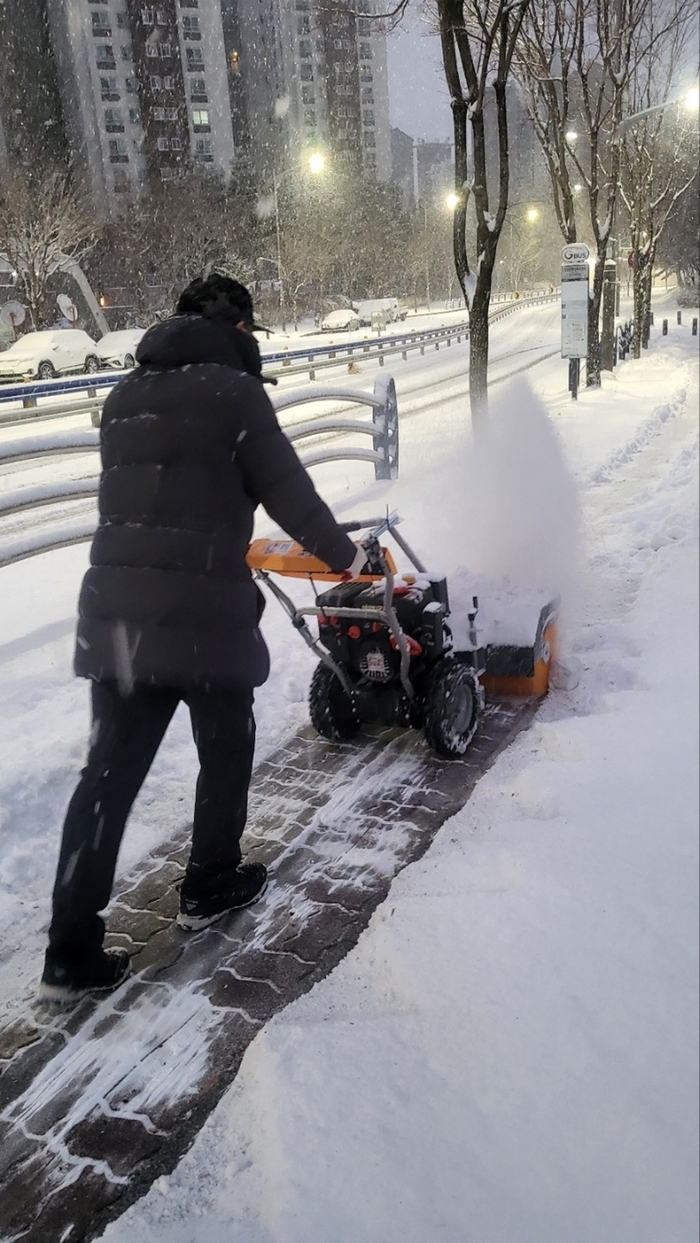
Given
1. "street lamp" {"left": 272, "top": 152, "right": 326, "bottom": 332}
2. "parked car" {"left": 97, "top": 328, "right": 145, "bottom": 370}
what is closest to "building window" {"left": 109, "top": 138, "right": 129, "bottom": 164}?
"street lamp" {"left": 272, "top": 152, "right": 326, "bottom": 332}

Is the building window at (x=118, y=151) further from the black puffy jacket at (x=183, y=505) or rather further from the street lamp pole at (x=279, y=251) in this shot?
the black puffy jacket at (x=183, y=505)

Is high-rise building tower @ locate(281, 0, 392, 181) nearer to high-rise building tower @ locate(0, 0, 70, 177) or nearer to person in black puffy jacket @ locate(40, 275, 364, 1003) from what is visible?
high-rise building tower @ locate(0, 0, 70, 177)

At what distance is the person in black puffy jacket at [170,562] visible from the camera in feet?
7.38

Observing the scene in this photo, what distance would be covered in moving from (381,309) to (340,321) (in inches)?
367

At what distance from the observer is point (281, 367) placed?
1418 cm

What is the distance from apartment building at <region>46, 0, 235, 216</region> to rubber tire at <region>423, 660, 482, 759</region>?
4.66 m

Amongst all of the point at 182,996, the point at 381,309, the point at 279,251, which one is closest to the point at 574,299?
the point at 279,251

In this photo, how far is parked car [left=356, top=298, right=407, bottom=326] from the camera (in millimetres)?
26120

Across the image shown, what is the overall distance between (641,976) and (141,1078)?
156 cm

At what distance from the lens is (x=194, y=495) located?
2260 millimetres

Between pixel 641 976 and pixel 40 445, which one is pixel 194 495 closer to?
pixel 641 976

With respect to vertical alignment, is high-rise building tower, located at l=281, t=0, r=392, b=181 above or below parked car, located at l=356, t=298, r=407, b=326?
above

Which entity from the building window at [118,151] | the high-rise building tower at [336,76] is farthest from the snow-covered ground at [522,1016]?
the building window at [118,151]

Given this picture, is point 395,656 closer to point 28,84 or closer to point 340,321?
point 28,84
